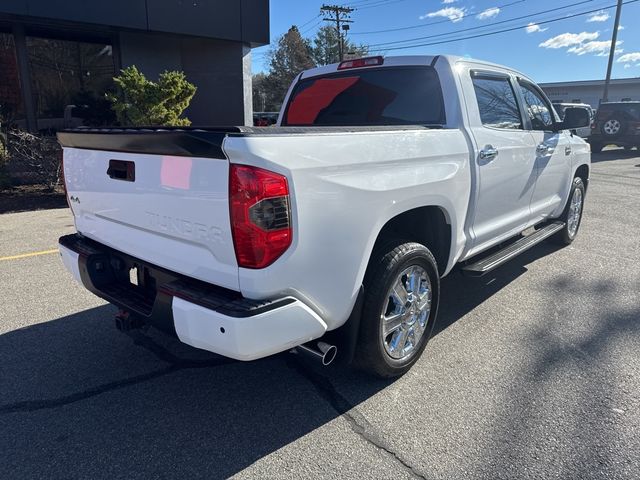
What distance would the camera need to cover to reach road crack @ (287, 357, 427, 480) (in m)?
2.47

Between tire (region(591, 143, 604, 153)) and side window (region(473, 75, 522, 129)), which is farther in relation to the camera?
tire (region(591, 143, 604, 153))

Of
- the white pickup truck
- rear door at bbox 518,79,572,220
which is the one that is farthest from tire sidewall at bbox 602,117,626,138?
the white pickup truck

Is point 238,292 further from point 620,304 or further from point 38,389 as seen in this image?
point 620,304

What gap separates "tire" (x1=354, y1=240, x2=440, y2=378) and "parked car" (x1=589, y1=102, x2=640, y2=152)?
62.7ft

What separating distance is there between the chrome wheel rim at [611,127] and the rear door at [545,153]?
51.9 ft

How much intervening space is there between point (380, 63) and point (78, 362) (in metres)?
3.23

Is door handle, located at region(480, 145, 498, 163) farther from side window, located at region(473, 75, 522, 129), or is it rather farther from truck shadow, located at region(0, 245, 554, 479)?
truck shadow, located at region(0, 245, 554, 479)

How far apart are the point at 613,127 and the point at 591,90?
1704 inches

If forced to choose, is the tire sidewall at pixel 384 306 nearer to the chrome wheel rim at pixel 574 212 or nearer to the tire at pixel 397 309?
the tire at pixel 397 309

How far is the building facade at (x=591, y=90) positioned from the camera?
5141 centimetres

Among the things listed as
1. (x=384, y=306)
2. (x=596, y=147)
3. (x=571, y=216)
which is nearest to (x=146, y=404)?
(x=384, y=306)

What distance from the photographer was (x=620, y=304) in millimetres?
4430

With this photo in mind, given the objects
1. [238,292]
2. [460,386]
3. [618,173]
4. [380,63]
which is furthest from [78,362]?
[618,173]

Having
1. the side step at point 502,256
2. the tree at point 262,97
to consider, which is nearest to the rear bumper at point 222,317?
the side step at point 502,256
